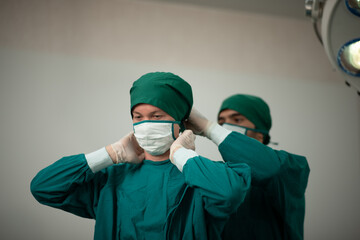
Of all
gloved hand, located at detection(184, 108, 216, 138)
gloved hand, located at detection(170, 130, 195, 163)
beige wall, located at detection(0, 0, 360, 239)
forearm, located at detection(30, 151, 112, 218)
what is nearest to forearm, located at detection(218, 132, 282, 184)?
gloved hand, located at detection(184, 108, 216, 138)

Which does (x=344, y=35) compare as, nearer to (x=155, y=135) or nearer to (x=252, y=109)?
(x=252, y=109)

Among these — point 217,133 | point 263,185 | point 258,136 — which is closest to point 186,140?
point 217,133

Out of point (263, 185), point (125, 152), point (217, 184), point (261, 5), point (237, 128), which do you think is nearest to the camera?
point (217, 184)

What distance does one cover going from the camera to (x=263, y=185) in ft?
5.23

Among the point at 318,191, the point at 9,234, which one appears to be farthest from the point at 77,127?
the point at 318,191

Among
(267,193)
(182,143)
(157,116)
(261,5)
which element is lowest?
(267,193)

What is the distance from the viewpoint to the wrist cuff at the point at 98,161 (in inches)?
55.2

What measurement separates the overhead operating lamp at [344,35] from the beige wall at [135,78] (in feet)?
5.08

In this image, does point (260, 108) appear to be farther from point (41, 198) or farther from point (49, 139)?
point (49, 139)

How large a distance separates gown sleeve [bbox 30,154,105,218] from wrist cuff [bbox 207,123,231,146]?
610mm

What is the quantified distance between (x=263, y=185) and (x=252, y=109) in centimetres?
63

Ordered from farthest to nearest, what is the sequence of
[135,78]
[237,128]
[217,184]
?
1. [135,78]
2. [237,128]
3. [217,184]

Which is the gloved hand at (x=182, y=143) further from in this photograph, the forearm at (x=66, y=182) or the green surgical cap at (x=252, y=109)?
the green surgical cap at (x=252, y=109)

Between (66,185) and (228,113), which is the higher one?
(228,113)
